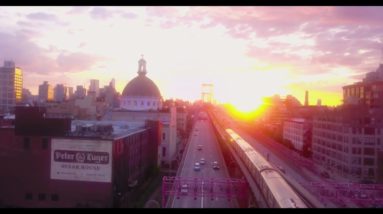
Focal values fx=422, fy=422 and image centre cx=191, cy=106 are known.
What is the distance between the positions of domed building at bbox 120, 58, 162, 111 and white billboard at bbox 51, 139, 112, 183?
7.08 m

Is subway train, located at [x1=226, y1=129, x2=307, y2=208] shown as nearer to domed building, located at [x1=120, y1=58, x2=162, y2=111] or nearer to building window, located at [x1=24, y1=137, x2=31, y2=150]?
building window, located at [x1=24, y1=137, x2=31, y2=150]

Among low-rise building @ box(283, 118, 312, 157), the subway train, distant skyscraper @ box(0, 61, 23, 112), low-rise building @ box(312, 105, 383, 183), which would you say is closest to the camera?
the subway train

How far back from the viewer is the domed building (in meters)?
12.9

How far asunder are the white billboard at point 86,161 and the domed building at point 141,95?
Result: 23.2ft

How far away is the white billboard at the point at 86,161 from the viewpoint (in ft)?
18.8

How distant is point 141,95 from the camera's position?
13.0 meters

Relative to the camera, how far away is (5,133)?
602 centimetres

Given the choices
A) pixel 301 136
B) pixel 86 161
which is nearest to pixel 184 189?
pixel 86 161

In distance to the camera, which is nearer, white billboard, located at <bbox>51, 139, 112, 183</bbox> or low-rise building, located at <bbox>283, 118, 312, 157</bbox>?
white billboard, located at <bbox>51, 139, 112, 183</bbox>

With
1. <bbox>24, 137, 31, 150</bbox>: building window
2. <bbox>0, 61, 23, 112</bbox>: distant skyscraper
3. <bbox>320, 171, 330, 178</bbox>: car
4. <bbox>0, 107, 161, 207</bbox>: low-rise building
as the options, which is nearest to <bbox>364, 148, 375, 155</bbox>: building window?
<bbox>320, 171, 330, 178</bbox>: car

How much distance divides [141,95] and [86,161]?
24.1 ft
